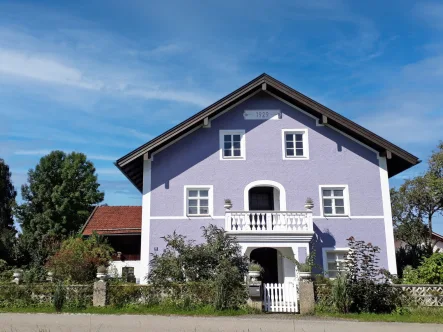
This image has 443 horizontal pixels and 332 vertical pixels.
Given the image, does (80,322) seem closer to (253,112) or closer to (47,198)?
(253,112)

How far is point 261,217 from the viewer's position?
18.4 meters

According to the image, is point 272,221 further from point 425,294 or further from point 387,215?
point 425,294

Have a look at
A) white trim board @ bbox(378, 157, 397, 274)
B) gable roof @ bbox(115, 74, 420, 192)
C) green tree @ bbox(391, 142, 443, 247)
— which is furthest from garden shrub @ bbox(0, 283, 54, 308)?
green tree @ bbox(391, 142, 443, 247)

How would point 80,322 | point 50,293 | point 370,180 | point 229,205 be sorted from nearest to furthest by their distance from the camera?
1. point 80,322
2. point 50,293
3. point 229,205
4. point 370,180

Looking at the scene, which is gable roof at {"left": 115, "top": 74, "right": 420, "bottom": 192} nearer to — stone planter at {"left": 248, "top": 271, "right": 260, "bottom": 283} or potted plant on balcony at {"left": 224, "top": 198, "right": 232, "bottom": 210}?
potted plant on balcony at {"left": 224, "top": 198, "right": 232, "bottom": 210}

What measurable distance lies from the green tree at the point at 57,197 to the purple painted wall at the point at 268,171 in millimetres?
24365

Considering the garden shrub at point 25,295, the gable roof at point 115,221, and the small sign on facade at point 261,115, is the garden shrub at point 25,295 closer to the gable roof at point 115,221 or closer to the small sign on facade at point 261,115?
the gable roof at point 115,221

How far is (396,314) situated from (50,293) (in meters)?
11.2

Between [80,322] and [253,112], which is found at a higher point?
[253,112]

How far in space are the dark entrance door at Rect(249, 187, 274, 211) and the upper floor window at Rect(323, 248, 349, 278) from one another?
127 inches

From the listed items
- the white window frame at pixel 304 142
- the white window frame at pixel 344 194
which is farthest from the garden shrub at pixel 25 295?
the white window frame at pixel 344 194

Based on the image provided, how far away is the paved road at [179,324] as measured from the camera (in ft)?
35.0

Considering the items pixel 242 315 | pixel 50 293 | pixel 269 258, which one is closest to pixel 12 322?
pixel 50 293

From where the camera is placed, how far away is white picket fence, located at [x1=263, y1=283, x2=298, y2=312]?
554 inches
